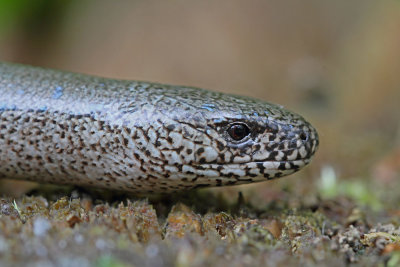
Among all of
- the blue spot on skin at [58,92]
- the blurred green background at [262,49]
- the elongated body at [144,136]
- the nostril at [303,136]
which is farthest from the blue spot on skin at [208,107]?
the blurred green background at [262,49]

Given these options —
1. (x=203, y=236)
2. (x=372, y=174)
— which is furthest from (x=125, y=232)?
(x=372, y=174)

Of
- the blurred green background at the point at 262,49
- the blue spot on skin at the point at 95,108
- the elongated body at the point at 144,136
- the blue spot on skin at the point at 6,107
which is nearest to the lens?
the elongated body at the point at 144,136

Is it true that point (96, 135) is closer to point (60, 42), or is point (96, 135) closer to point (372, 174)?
point (372, 174)

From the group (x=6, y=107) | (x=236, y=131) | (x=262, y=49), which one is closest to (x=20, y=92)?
(x=6, y=107)

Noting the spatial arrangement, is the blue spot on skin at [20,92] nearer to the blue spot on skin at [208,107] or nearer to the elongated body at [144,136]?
the elongated body at [144,136]

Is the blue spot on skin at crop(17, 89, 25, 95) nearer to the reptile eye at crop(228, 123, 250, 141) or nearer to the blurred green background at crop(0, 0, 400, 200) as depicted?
the reptile eye at crop(228, 123, 250, 141)

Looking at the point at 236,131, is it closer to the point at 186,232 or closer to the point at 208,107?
the point at 208,107

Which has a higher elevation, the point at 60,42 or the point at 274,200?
the point at 60,42
